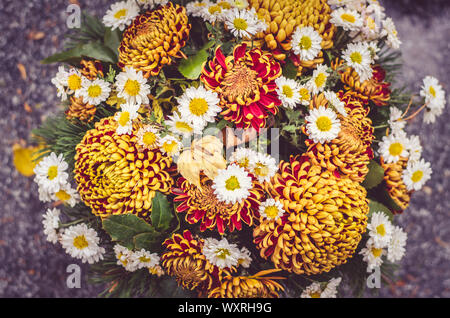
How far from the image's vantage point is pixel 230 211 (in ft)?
1.85

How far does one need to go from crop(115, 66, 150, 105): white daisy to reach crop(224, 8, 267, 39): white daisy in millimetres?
170

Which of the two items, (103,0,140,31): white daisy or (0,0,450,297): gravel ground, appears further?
(0,0,450,297): gravel ground

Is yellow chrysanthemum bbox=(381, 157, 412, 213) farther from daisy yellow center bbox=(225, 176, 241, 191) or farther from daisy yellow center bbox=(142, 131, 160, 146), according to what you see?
daisy yellow center bbox=(142, 131, 160, 146)

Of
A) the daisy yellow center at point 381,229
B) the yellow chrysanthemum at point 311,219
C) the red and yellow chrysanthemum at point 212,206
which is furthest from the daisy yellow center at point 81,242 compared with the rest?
the daisy yellow center at point 381,229

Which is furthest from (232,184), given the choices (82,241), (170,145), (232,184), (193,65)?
(82,241)

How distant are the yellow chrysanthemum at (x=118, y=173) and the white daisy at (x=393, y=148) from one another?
0.40 meters

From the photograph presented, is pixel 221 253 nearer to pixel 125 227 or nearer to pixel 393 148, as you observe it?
pixel 125 227

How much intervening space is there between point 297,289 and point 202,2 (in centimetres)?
59

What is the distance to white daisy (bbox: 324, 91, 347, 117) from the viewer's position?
1.94ft

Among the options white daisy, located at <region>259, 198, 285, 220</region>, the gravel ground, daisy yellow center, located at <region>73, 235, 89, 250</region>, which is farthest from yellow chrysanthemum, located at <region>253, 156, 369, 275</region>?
the gravel ground

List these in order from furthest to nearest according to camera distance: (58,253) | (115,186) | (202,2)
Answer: (58,253)
(202,2)
(115,186)

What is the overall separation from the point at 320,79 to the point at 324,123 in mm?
85

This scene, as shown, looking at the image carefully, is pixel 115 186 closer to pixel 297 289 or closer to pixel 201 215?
pixel 201 215
